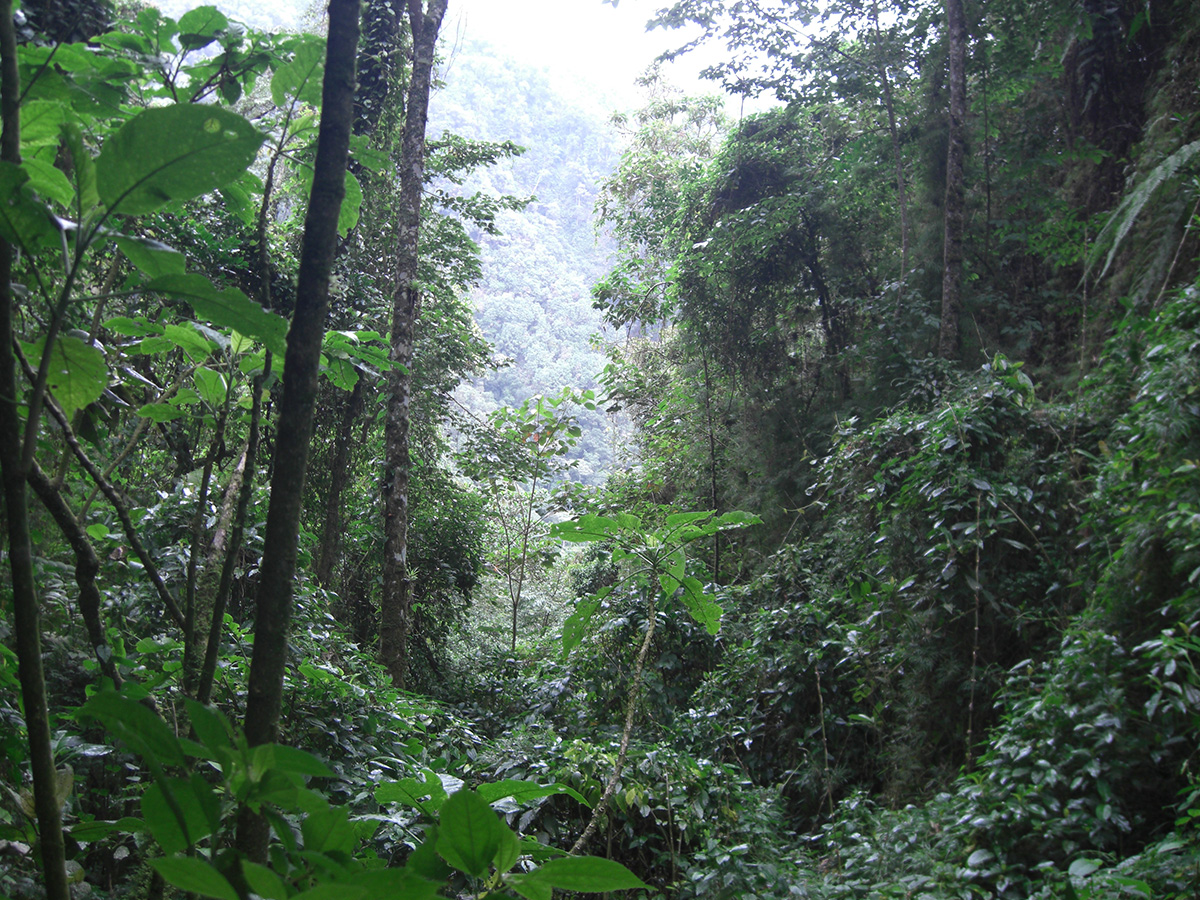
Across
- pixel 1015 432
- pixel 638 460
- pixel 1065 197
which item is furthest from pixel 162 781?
pixel 638 460

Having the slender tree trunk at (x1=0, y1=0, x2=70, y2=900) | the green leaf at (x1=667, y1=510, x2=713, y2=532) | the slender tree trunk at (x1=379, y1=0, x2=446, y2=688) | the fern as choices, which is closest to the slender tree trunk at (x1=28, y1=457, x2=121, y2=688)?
the slender tree trunk at (x1=0, y1=0, x2=70, y2=900)

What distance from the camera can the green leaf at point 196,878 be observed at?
15.8 inches

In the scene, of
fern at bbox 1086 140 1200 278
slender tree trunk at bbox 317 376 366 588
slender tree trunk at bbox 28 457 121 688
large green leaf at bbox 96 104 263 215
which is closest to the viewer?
large green leaf at bbox 96 104 263 215

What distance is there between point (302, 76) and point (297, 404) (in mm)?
511

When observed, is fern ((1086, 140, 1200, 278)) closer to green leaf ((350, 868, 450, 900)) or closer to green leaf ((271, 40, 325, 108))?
green leaf ((271, 40, 325, 108))

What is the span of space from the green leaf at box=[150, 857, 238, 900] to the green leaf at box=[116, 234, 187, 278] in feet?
1.74

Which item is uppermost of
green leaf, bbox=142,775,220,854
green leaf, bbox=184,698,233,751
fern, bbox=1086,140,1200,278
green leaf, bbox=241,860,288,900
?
fern, bbox=1086,140,1200,278

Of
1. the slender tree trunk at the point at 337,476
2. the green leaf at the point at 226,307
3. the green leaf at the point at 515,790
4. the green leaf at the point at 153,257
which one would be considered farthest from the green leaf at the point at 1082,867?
the slender tree trunk at the point at 337,476

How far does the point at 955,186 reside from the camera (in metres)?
5.12

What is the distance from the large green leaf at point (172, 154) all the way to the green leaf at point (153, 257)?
0.04 metres

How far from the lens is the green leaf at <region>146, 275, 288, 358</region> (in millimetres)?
675

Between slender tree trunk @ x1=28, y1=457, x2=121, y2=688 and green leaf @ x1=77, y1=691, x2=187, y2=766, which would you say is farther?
slender tree trunk @ x1=28, y1=457, x2=121, y2=688

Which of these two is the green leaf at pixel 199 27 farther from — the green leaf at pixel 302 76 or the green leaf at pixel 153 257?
the green leaf at pixel 153 257

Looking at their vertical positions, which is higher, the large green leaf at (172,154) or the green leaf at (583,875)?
the large green leaf at (172,154)
